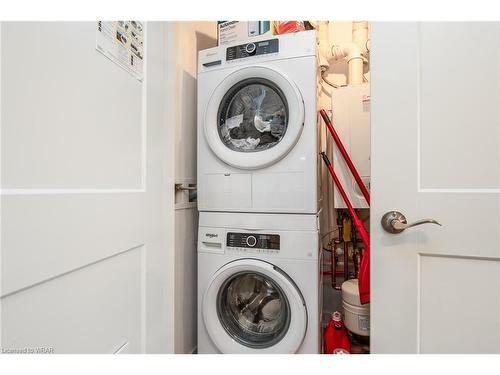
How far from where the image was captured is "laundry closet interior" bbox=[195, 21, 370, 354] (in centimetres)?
118

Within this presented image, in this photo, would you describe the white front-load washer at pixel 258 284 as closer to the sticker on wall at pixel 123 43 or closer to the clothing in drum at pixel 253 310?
the clothing in drum at pixel 253 310

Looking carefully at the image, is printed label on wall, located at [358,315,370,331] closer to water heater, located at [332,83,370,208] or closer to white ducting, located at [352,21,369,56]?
water heater, located at [332,83,370,208]

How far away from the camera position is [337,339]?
1312 mm

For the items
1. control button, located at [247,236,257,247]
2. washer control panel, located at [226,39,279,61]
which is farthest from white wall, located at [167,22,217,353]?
control button, located at [247,236,257,247]

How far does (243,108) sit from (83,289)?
3.49ft

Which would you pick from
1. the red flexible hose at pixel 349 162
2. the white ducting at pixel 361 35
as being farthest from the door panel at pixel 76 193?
the white ducting at pixel 361 35

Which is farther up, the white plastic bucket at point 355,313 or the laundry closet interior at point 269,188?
the laundry closet interior at point 269,188

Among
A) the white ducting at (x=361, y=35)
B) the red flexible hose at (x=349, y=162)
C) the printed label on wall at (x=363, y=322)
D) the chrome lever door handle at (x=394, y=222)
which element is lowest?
the printed label on wall at (x=363, y=322)

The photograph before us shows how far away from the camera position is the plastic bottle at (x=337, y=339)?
1.30 m

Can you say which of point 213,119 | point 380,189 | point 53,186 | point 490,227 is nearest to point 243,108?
point 213,119

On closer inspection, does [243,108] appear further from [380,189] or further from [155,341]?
[155,341]

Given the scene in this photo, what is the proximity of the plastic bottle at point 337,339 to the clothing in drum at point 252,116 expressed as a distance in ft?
3.24

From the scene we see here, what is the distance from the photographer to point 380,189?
806 mm

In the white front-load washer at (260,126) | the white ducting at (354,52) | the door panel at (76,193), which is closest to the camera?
the door panel at (76,193)
